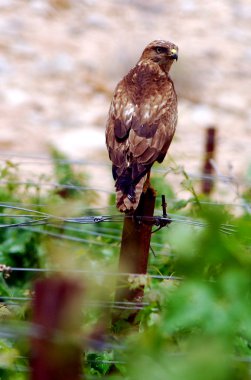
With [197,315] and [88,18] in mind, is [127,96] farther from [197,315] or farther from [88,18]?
[88,18]

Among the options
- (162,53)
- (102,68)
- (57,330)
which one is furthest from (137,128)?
(102,68)

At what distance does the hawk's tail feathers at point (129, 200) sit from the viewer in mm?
4285

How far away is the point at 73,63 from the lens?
46.6 ft

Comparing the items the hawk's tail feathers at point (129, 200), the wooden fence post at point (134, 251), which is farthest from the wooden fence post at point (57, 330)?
the hawk's tail feathers at point (129, 200)

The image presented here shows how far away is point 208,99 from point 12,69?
2610mm

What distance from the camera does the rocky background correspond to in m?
11.9

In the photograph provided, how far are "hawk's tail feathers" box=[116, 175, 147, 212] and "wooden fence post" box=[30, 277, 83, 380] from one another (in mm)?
2368

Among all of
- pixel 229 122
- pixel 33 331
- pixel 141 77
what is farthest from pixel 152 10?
pixel 33 331

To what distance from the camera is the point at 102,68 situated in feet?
46.2

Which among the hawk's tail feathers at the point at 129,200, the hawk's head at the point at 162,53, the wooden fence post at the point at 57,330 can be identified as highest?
the hawk's head at the point at 162,53

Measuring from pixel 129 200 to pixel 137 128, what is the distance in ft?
2.38

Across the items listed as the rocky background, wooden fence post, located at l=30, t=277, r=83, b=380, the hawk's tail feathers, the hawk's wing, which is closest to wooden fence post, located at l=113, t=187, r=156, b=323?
the hawk's tail feathers

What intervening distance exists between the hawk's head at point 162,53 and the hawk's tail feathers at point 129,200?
1.67m

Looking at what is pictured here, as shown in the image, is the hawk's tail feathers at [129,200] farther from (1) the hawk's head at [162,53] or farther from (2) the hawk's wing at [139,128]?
(1) the hawk's head at [162,53]
